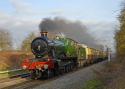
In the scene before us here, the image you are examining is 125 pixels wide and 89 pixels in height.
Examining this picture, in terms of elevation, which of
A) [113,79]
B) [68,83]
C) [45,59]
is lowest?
[68,83]

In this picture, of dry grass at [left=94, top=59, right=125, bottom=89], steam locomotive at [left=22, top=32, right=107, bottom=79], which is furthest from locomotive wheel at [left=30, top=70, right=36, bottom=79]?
dry grass at [left=94, top=59, right=125, bottom=89]

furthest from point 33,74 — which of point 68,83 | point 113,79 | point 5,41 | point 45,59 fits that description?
point 5,41

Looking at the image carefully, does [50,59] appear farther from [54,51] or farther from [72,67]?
[72,67]

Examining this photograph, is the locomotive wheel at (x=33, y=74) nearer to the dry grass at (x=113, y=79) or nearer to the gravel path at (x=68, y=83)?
the gravel path at (x=68, y=83)

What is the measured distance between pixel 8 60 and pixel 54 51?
33428 mm

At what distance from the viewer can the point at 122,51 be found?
5716cm

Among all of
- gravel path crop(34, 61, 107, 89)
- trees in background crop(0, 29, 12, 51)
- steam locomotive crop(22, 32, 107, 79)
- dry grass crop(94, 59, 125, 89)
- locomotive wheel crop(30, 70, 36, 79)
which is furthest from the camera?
trees in background crop(0, 29, 12, 51)

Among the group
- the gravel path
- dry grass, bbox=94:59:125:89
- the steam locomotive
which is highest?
the steam locomotive

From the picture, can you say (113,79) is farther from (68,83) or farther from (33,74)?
(33,74)

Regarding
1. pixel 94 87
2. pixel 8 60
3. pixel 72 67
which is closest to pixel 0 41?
pixel 8 60

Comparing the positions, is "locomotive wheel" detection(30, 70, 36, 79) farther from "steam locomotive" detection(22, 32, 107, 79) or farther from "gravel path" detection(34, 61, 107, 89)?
"gravel path" detection(34, 61, 107, 89)

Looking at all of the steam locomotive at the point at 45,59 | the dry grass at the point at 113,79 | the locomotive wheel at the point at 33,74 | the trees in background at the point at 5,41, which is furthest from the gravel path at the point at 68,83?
the trees in background at the point at 5,41

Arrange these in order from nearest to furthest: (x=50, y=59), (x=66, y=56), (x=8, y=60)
→ (x=50, y=59) → (x=66, y=56) → (x=8, y=60)

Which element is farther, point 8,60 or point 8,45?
point 8,45
